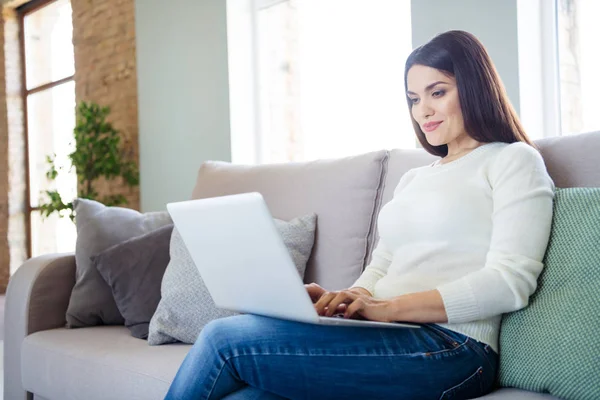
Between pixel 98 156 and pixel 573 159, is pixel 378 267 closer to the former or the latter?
pixel 573 159

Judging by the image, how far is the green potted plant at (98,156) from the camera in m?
4.80

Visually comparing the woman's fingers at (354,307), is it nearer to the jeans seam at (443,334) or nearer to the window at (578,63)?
the jeans seam at (443,334)

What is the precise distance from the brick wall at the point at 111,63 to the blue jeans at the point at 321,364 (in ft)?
11.8

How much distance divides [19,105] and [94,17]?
5.80 feet

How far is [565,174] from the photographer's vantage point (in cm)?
162

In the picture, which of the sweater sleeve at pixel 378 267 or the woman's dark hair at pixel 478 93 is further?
the sweater sleeve at pixel 378 267

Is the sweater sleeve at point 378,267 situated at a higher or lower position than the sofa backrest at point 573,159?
lower

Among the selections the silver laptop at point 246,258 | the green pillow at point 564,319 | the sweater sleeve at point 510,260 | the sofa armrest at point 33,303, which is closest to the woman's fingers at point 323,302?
the silver laptop at point 246,258

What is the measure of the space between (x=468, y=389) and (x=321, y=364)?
29 cm

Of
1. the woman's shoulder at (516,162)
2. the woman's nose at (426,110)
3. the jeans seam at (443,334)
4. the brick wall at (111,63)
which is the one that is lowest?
the jeans seam at (443,334)

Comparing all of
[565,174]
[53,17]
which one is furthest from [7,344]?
[53,17]

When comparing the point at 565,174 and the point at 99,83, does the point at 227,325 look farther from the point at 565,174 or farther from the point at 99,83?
the point at 99,83

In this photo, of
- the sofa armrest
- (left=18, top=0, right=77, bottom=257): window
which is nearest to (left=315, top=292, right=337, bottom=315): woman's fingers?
the sofa armrest

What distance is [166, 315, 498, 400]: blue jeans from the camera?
1.28m
